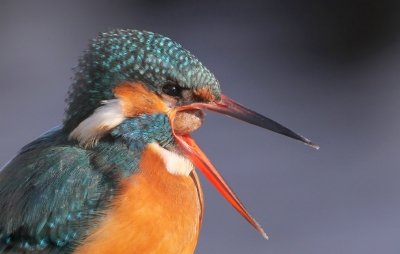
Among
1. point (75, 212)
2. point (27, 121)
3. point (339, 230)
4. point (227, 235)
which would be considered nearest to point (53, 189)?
point (75, 212)

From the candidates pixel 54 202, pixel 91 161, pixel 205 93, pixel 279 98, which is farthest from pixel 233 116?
pixel 279 98

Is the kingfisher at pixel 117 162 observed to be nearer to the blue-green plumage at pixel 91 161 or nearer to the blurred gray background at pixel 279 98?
the blue-green plumage at pixel 91 161

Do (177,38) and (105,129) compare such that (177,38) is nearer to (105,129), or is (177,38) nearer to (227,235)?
(227,235)

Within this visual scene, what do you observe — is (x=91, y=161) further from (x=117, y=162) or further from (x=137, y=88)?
(x=137, y=88)

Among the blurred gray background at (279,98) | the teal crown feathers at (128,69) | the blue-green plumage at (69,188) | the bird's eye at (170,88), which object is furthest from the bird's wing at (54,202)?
the blurred gray background at (279,98)

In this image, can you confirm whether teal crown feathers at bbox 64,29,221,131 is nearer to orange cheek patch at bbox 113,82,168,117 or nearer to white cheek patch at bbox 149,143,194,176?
orange cheek patch at bbox 113,82,168,117

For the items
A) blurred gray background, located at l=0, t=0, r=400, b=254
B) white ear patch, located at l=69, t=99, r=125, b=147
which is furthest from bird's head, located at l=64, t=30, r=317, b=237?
blurred gray background, located at l=0, t=0, r=400, b=254
